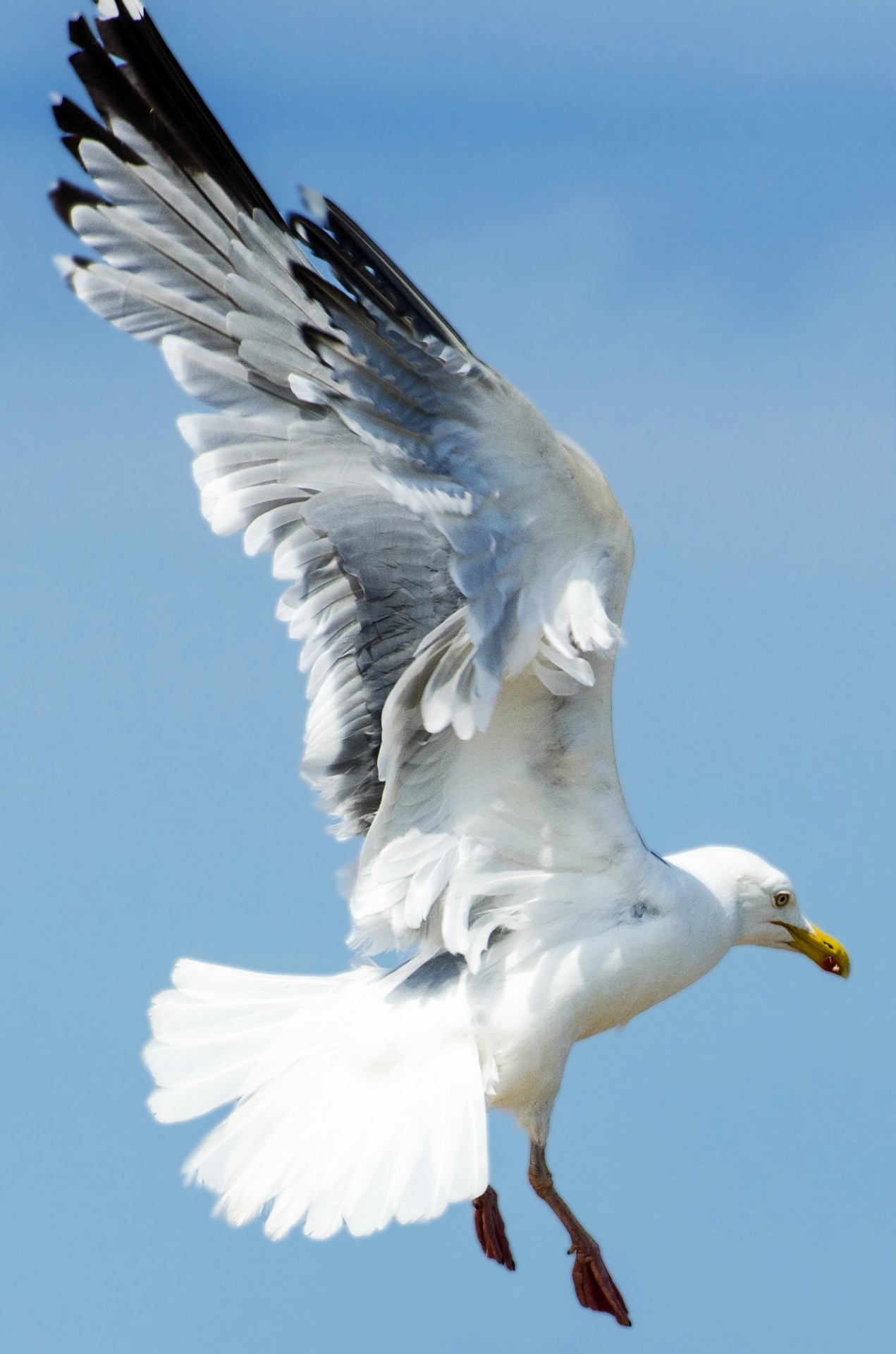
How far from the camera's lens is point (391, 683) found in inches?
201

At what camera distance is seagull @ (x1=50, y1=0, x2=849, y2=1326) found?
14.9 ft

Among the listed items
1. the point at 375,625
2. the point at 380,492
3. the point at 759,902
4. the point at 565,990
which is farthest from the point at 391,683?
the point at 759,902

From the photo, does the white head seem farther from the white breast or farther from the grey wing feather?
the grey wing feather

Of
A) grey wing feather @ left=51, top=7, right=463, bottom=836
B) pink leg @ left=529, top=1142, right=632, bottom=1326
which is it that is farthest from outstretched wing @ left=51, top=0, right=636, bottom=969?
pink leg @ left=529, top=1142, right=632, bottom=1326

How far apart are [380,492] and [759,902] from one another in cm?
169

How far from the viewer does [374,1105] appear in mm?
4930

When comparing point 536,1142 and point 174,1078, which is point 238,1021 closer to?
point 174,1078

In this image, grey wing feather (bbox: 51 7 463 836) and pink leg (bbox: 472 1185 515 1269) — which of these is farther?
pink leg (bbox: 472 1185 515 1269)

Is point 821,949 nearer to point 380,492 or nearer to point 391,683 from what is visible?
point 391,683

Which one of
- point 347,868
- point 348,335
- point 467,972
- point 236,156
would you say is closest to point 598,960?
point 467,972

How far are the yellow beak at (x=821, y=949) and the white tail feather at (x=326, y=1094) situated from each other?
1.20 metres

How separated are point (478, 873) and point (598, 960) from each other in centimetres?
36

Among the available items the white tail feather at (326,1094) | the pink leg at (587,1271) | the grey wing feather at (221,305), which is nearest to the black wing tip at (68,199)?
the grey wing feather at (221,305)

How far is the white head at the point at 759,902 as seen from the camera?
218 inches
